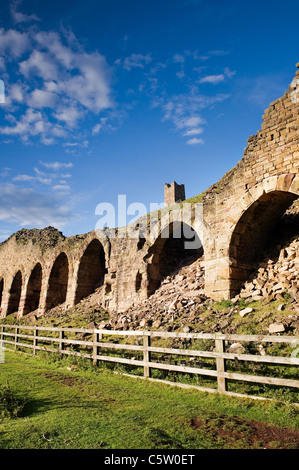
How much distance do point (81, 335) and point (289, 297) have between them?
6.88 m

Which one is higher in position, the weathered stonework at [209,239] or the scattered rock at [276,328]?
the weathered stonework at [209,239]

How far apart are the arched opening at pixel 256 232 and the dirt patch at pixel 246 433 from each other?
201 inches

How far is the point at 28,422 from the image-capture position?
3701 mm

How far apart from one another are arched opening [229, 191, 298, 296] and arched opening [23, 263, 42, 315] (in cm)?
1539

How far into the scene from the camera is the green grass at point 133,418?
3139 millimetres

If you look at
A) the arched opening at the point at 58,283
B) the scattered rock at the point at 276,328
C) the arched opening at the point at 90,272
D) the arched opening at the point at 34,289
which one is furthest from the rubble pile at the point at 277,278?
the arched opening at the point at 34,289

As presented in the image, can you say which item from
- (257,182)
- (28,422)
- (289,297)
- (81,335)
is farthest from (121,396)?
(257,182)

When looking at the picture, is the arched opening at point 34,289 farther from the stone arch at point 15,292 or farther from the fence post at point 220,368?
the fence post at point 220,368

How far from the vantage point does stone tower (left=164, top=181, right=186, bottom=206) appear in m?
33.0

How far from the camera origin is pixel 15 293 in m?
23.3

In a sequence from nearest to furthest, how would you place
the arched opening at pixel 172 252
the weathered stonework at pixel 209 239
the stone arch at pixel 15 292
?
the weathered stonework at pixel 209 239
the arched opening at pixel 172 252
the stone arch at pixel 15 292

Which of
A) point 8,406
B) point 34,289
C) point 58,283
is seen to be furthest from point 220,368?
point 34,289

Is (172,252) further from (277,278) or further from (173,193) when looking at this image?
(173,193)

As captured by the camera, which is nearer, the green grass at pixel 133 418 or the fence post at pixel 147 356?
the green grass at pixel 133 418
